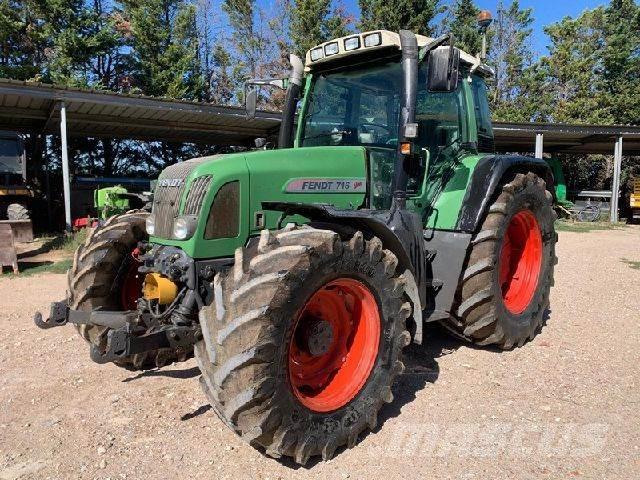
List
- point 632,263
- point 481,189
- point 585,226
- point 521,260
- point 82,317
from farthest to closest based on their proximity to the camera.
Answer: point 585,226 < point 632,263 < point 521,260 < point 481,189 < point 82,317

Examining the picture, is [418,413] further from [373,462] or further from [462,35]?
[462,35]

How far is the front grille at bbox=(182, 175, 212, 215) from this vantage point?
296 centimetres

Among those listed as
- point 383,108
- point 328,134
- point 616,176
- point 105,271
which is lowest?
point 105,271

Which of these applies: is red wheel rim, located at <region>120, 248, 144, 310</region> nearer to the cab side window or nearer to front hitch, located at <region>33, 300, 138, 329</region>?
front hitch, located at <region>33, 300, 138, 329</region>

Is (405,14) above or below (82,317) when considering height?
above

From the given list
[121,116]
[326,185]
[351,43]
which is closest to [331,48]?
[351,43]

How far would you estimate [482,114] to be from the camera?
16.0ft

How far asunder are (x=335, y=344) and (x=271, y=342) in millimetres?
814

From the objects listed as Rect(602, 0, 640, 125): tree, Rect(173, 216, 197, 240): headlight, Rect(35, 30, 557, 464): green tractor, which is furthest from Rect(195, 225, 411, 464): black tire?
Rect(602, 0, 640, 125): tree

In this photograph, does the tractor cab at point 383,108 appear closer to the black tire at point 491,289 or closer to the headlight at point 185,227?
the black tire at point 491,289

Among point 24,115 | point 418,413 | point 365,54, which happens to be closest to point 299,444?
point 418,413

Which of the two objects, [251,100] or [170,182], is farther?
[251,100]

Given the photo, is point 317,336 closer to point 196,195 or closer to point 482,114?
point 196,195

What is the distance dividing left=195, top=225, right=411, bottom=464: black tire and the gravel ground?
200mm
